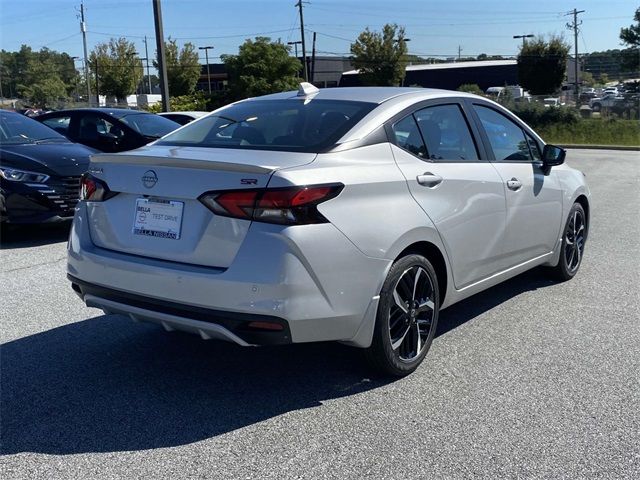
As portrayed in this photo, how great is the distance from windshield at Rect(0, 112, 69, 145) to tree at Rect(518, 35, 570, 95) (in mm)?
43717

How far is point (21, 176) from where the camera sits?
7.91 meters

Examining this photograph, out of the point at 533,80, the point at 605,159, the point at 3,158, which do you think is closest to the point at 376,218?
the point at 3,158

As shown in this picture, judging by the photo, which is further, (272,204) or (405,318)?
(405,318)

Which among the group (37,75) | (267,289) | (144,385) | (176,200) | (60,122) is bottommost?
(144,385)

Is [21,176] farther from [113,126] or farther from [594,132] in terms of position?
[594,132]

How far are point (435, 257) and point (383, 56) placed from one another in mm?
57104

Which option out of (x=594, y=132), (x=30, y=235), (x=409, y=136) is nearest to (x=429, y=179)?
(x=409, y=136)

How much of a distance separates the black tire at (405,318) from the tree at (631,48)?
2593 inches

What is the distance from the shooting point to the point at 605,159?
848 inches

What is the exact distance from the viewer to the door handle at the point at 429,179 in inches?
164

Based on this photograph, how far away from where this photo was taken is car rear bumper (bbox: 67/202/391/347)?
3361 millimetres

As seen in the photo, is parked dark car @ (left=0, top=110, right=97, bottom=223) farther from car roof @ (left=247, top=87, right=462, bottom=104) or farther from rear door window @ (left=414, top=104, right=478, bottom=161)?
rear door window @ (left=414, top=104, right=478, bottom=161)

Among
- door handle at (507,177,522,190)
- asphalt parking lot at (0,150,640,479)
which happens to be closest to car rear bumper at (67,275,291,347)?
asphalt parking lot at (0,150,640,479)

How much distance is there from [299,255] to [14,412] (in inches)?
68.3
